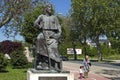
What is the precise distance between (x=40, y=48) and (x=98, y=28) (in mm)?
48461

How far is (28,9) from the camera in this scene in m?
36.1

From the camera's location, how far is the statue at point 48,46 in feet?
45.1

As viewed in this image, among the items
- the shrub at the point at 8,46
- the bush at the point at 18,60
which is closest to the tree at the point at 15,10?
the bush at the point at 18,60

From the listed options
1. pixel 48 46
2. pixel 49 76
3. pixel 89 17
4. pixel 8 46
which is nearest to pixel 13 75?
pixel 48 46

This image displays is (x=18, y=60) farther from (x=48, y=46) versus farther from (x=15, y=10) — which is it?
(x=48, y=46)

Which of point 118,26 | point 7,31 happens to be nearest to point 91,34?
point 7,31

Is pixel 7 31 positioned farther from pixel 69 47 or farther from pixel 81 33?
pixel 69 47

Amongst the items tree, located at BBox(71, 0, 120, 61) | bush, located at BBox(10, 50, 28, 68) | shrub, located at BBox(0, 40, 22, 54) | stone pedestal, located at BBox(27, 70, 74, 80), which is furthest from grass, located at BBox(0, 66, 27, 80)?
tree, located at BBox(71, 0, 120, 61)

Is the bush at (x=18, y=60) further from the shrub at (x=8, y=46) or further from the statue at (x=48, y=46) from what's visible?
the statue at (x=48, y=46)

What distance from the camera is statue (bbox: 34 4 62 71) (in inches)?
541

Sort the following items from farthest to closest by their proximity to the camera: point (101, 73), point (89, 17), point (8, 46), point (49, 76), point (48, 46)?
point (89, 17) → point (8, 46) → point (101, 73) → point (48, 46) → point (49, 76)

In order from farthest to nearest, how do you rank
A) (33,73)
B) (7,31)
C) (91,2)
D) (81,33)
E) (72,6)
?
(81,33) < (72,6) < (91,2) < (7,31) < (33,73)

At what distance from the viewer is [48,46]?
13.8 m

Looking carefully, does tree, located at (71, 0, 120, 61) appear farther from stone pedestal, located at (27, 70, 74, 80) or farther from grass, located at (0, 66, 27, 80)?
stone pedestal, located at (27, 70, 74, 80)
